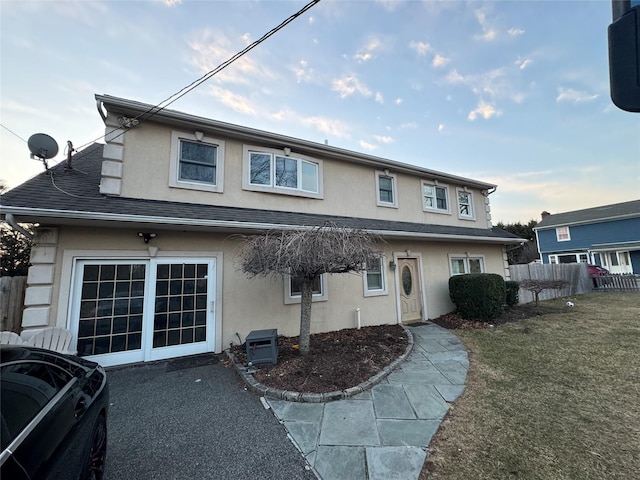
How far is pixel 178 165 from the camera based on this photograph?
6.70 meters

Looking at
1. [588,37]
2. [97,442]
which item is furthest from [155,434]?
[588,37]

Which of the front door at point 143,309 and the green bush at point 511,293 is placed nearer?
the front door at point 143,309

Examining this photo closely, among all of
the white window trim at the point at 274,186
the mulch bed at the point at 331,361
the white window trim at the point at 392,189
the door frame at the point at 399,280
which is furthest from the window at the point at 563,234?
the white window trim at the point at 274,186

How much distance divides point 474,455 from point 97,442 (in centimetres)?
392

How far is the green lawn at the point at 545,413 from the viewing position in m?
2.82

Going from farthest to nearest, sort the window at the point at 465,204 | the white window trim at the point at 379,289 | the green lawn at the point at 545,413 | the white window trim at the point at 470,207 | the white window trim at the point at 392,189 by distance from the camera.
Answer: the window at the point at 465,204 < the white window trim at the point at 470,207 < the white window trim at the point at 392,189 < the white window trim at the point at 379,289 < the green lawn at the point at 545,413

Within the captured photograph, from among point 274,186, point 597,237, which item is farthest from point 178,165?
point 597,237

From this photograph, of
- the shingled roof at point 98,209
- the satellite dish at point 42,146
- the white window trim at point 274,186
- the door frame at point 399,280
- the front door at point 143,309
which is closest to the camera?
the shingled roof at point 98,209

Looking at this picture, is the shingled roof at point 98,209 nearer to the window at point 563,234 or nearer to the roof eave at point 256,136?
the roof eave at point 256,136

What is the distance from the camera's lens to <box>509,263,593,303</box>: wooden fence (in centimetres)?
1501

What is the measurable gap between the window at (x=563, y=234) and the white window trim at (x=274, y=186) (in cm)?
3056

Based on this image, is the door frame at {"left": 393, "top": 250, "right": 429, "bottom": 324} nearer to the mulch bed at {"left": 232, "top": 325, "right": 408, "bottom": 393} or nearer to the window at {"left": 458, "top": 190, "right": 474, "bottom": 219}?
the mulch bed at {"left": 232, "top": 325, "right": 408, "bottom": 393}

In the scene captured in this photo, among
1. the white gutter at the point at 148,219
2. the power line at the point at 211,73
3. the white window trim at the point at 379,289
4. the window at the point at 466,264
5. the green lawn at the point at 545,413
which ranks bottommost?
the green lawn at the point at 545,413

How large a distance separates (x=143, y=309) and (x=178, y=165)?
3.54m
